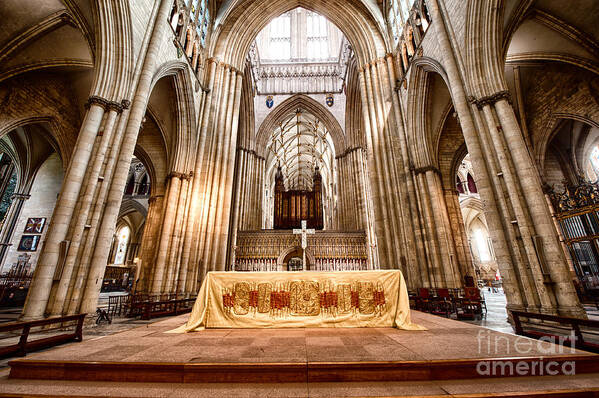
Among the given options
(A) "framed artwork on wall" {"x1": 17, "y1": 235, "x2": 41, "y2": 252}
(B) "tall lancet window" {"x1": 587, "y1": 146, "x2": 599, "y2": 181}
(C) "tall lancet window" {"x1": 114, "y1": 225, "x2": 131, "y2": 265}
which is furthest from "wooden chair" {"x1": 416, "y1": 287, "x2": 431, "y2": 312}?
(C) "tall lancet window" {"x1": 114, "y1": 225, "x2": 131, "y2": 265}

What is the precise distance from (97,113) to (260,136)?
15.5m

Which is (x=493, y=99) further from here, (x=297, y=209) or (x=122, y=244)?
(x=122, y=244)

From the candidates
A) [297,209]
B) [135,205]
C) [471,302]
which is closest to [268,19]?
[297,209]

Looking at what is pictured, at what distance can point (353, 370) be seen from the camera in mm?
2287

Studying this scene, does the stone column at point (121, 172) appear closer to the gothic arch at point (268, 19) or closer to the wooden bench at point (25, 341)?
the wooden bench at point (25, 341)

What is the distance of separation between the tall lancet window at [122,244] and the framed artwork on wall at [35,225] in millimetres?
12098

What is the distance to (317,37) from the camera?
25094 millimetres

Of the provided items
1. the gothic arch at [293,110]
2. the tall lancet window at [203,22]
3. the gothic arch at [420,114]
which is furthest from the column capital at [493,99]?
the gothic arch at [293,110]

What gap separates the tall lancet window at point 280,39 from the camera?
2469 cm

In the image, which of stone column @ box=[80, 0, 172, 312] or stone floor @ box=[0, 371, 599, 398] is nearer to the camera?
stone floor @ box=[0, 371, 599, 398]

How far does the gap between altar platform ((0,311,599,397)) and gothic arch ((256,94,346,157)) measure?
19161mm

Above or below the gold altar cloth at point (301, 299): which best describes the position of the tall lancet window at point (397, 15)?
above

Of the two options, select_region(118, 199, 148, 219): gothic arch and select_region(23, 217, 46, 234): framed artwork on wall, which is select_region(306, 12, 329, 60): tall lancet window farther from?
select_region(23, 217, 46, 234): framed artwork on wall

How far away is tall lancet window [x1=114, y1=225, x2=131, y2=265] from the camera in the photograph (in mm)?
25828
